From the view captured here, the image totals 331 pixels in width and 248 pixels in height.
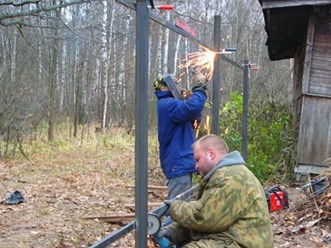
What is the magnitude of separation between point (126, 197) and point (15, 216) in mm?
2094

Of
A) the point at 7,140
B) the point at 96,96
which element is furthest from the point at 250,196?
the point at 96,96

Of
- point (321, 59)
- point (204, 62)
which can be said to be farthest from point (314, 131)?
point (204, 62)

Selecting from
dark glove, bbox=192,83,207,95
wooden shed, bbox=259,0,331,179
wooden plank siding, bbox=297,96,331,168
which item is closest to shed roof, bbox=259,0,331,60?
wooden shed, bbox=259,0,331,179

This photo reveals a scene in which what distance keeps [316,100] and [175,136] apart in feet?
15.2

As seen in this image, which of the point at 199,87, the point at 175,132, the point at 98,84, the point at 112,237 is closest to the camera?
the point at 112,237

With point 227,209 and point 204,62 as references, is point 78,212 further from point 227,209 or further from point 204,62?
point 227,209

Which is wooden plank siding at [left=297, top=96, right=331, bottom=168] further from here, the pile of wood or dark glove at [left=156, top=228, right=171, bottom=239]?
dark glove at [left=156, top=228, right=171, bottom=239]

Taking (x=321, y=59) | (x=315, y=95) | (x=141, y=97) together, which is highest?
(x=321, y=59)

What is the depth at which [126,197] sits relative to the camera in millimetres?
8375

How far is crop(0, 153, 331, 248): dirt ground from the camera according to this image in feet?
18.9

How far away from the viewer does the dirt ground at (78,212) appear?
18.9 ft

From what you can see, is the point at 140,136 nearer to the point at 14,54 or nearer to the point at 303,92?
the point at 303,92

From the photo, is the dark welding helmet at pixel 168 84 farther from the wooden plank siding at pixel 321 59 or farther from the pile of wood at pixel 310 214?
the wooden plank siding at pixel 321 59

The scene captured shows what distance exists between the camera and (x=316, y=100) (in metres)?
8.88
